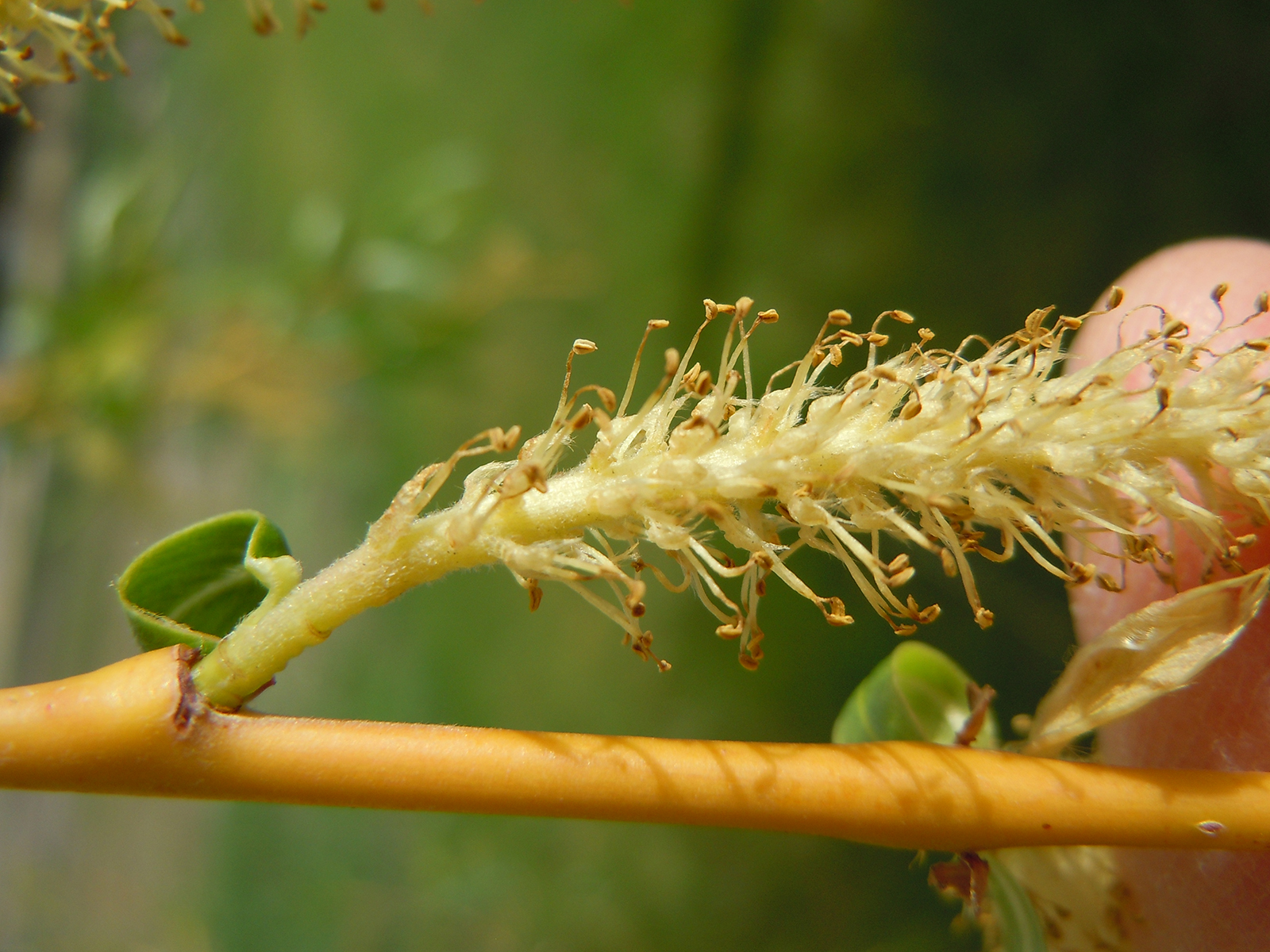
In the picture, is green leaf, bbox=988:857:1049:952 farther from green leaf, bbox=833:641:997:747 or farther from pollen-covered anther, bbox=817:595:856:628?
pollen-covered anther, bbox=817:595:856:628

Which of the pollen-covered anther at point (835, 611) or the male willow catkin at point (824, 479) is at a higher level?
the male willow catkin at point (824, 479)

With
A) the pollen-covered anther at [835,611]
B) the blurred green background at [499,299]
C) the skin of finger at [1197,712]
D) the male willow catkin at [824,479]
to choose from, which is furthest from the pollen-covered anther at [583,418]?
the blurred green background at [499,299]

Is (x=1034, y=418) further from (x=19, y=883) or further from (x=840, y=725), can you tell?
(x=19, y=883)

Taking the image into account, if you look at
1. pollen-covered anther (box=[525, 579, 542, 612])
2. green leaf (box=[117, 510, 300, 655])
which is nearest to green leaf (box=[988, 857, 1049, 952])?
pollen-covered anther (box=[525, 579, 542, 612])

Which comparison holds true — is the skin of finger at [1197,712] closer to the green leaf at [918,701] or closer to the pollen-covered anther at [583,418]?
the green leaf at [918,701]

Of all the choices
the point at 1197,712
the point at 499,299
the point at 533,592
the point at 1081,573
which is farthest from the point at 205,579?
the point at 499,299

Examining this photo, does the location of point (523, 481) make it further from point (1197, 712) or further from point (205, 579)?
point (1197, 712)
